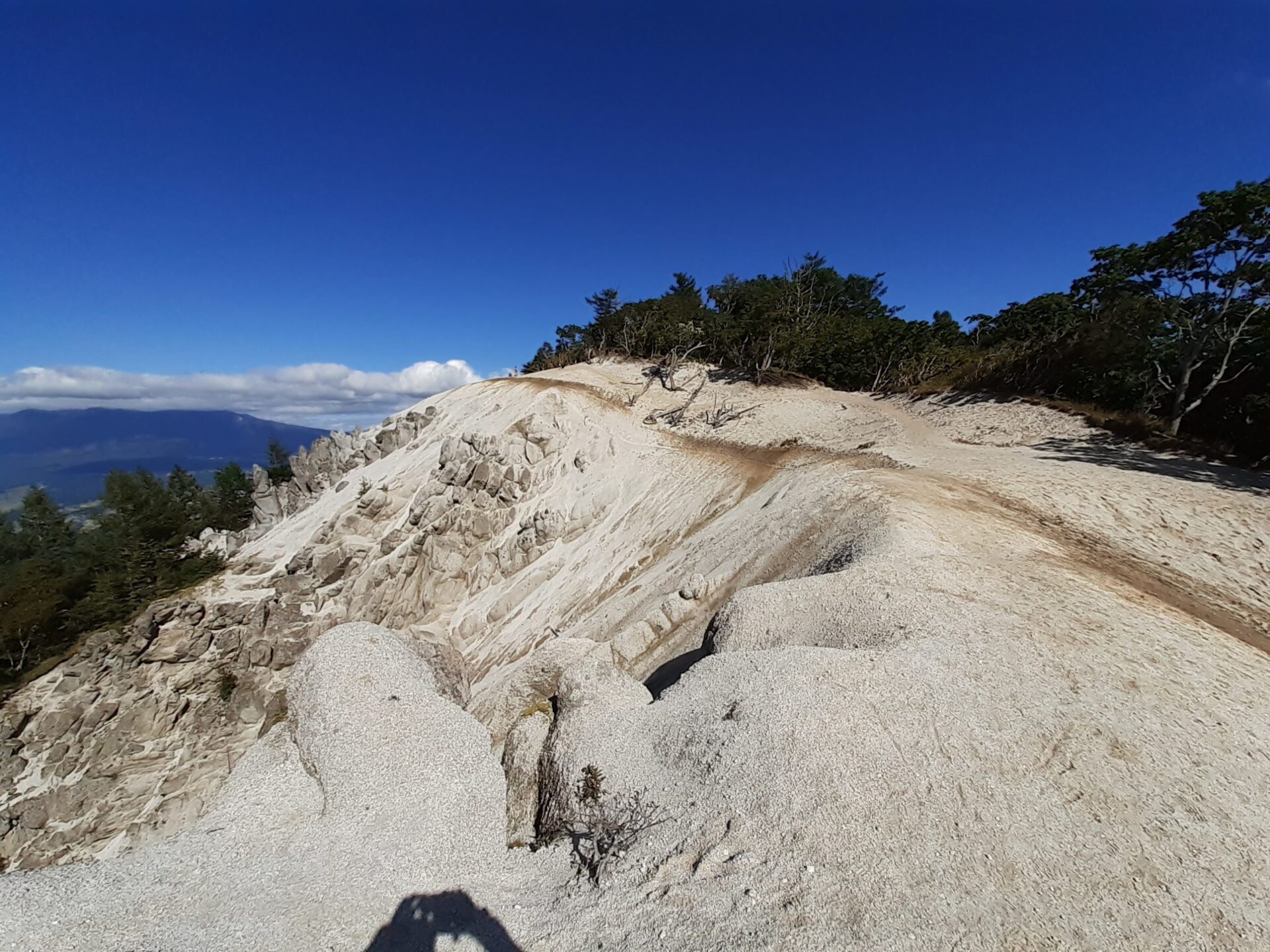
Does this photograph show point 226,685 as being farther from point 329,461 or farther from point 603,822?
point 603,822

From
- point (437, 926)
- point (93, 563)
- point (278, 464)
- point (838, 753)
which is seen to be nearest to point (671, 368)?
point (838, 753)

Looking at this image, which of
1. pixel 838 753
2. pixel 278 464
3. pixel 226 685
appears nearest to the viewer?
pixel 838 753

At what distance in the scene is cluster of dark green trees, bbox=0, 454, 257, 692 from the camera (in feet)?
76.2

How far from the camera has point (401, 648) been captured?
13.1m

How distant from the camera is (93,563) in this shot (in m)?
28.1

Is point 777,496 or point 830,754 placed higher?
point 777,496

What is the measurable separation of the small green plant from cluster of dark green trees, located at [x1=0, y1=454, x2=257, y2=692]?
8.58 m

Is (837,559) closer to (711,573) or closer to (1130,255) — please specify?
(711,573)

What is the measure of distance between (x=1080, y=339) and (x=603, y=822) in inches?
1397

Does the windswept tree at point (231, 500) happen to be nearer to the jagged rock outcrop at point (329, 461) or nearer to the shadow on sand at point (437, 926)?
the jagged rock outcrop at point (329, 461)

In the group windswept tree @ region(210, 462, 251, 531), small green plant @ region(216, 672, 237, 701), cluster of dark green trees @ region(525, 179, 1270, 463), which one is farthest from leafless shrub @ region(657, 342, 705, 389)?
windswept tree @ region(210, 462, 251, 531)

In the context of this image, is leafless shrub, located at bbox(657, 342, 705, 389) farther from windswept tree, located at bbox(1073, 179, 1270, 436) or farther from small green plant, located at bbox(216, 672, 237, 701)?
small green plant, located at bbox(216, 672, 237, 701)

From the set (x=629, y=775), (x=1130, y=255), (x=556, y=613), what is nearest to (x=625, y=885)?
(x=629, y=775)

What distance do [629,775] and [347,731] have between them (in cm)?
666
